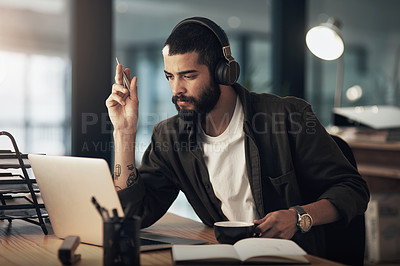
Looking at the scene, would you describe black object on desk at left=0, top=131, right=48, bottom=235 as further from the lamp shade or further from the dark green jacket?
the lamp shade

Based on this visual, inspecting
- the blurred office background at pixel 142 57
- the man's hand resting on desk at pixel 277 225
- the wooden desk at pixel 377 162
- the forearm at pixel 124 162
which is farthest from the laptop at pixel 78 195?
the wooden desk at pixel 377 162

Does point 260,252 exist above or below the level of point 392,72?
below

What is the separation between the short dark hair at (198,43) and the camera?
1530 mm

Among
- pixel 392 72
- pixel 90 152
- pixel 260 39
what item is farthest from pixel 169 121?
pixel 392 72

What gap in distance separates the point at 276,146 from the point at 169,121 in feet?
1.28

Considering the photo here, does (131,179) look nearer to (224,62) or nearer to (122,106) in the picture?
(122,106)

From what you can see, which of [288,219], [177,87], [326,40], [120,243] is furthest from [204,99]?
[326,40]

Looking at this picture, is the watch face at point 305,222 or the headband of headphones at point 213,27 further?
the headband of headphones at point 213,27

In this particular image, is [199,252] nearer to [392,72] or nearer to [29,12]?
[29,12]

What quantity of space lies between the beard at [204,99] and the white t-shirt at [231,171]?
0.08 meters

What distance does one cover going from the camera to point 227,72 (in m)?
1.52

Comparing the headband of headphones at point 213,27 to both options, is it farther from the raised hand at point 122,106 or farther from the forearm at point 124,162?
the forearm at point 124,162

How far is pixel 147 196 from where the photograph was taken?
1497 mm

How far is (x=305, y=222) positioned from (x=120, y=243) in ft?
1.80
